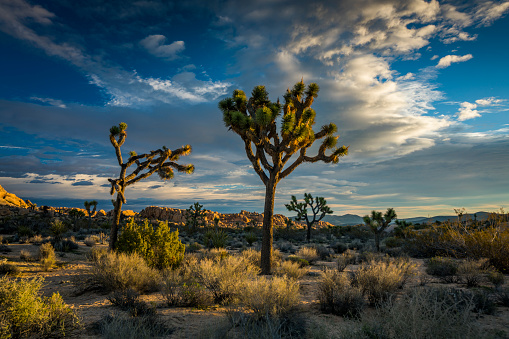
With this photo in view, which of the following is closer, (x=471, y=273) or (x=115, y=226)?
(x=471, y=273)

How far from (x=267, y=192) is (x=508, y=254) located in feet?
34.2

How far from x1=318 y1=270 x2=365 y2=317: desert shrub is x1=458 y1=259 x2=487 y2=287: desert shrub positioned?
4.73 meters

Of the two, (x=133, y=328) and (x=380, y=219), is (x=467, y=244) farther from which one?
(x=133, y=328)

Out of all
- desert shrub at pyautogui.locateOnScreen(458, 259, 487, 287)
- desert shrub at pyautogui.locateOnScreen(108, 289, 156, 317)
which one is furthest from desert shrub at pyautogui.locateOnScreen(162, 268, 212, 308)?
desert shrub at pyautogui.locateOnScreen(458, 259, 487, 287)

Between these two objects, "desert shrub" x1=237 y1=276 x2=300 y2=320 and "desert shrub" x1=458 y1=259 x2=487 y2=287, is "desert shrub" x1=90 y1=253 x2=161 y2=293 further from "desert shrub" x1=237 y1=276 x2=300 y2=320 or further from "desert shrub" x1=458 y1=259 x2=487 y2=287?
"desert shrub" x1=458 y1=259 x2=487 y2=287

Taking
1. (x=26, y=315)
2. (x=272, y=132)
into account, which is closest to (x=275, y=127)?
(x=272, y=132)

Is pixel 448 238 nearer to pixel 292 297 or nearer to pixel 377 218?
pixel 377 218

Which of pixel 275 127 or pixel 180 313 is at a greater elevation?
pixel 275 127

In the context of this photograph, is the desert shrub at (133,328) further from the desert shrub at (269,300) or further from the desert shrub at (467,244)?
the desert shrub at (467,244)

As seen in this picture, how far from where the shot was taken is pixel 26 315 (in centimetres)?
425

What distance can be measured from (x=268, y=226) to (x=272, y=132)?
418cm

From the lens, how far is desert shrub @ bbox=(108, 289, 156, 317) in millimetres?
5434

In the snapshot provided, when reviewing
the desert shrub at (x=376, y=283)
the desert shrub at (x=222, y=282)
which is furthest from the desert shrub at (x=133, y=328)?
the desert shrub at (x=376, y=283)

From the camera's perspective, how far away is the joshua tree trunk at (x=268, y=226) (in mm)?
11219
